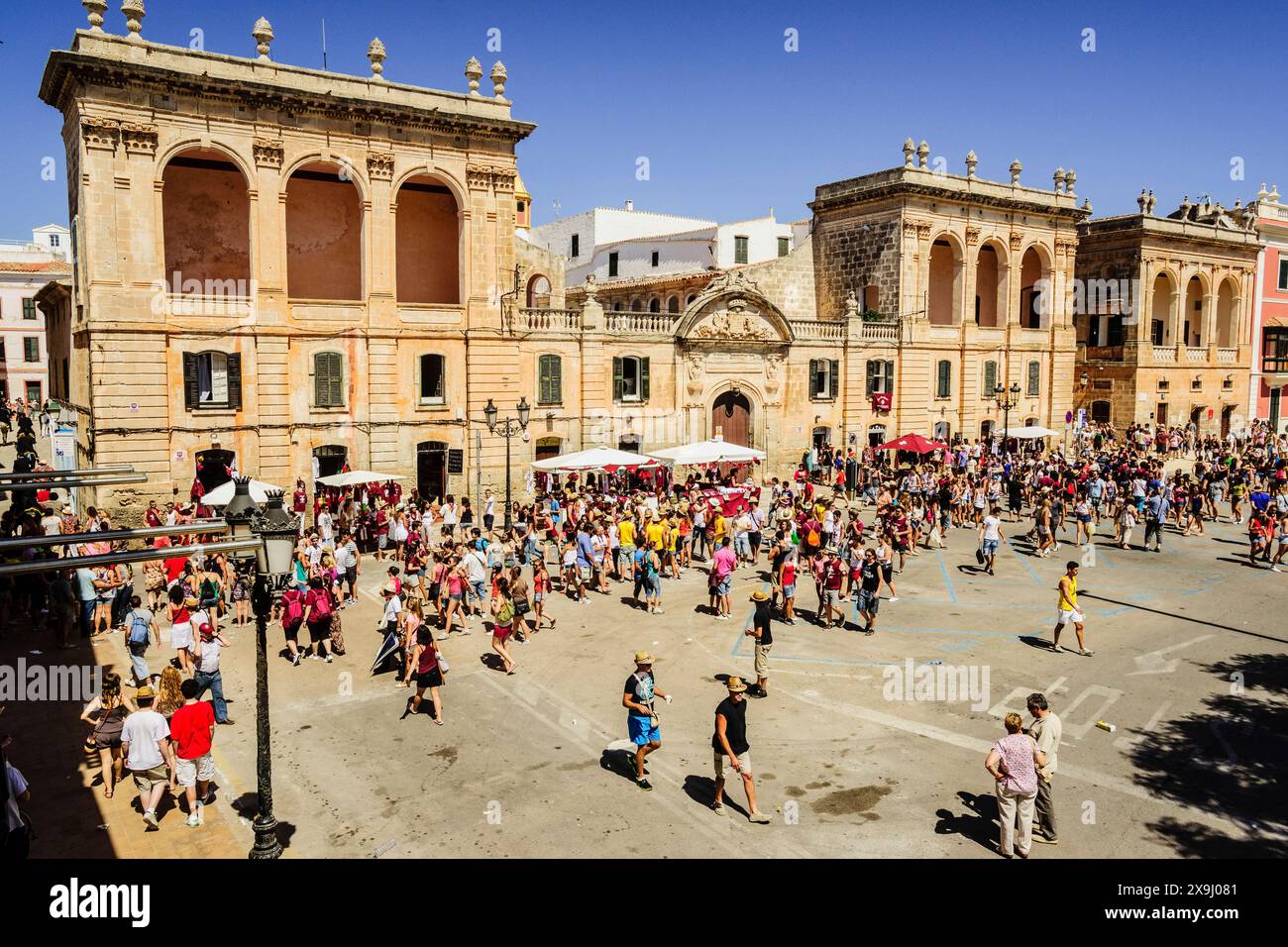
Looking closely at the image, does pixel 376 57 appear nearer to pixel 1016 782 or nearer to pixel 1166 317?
pixel 1016 782

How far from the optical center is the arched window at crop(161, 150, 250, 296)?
2955 cm

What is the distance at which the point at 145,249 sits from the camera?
26.0 metres

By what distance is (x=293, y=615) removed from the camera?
16.0 meters

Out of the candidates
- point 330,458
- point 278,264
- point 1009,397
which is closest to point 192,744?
point 330,458

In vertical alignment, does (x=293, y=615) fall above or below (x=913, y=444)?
below

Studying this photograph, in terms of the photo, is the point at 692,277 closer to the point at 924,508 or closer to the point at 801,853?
the point at 924,508

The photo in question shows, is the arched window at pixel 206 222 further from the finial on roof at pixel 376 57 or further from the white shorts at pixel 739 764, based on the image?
the white shorts at pixel 739 764

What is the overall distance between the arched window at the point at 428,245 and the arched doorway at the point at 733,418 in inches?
439

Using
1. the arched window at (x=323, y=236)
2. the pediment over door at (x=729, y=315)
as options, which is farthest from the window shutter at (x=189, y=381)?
the pediment over door at (x=729, y=315)

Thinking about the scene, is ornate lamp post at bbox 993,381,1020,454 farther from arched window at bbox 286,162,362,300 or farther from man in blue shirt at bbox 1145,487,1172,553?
arched window at bbox 286,162,362,300

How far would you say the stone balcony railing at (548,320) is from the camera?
32000 millimetres

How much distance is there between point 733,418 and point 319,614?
78.7 feet

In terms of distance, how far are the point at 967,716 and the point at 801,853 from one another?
5048mm

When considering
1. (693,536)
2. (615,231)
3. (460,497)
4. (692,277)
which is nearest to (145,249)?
(460,497)
